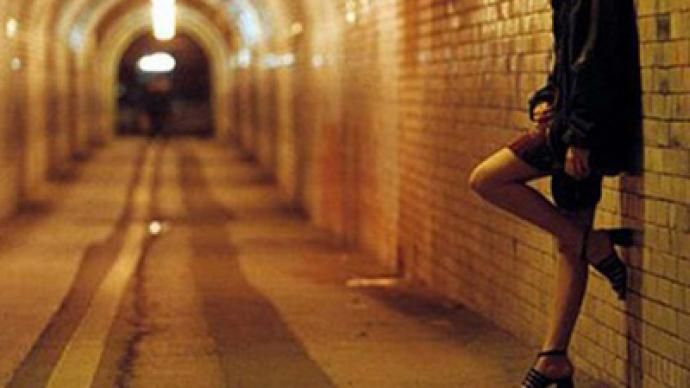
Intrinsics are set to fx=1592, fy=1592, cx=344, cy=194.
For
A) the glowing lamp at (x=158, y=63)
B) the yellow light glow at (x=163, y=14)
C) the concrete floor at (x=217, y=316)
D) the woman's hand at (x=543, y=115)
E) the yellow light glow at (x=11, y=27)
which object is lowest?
the concrete floor at (x=217, y=316)

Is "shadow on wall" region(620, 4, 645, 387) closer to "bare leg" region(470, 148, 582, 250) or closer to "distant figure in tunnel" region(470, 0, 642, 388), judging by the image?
"distant figure in tunnel" region(470, 0, 642, 388)

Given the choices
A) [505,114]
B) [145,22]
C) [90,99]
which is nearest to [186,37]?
[145,22]

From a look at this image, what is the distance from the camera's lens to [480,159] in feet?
35.6

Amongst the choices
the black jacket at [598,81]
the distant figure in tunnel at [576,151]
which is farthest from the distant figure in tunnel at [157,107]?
the black jacket at [598,81]

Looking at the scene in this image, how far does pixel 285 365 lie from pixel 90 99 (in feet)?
124

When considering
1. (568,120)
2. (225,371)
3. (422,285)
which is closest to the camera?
(568,120)

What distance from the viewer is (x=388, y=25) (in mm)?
15047

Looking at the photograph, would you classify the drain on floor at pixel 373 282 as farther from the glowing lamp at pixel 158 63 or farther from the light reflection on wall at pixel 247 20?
the glowing lamp at pixel 158 63

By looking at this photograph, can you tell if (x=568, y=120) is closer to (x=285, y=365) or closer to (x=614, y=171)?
(x=614, y=171)

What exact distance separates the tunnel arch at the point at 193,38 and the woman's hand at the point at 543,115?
127 feet

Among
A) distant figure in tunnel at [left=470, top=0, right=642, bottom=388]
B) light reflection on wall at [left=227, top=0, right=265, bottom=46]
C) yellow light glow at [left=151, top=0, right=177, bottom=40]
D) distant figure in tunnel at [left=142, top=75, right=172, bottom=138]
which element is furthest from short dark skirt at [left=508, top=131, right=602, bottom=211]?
distant figure in tunnel at [left=142, top=75, right=172, bottom=138]


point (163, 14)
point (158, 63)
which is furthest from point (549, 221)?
point (158, 63)

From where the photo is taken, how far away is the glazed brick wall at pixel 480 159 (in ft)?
22.0

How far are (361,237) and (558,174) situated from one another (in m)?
10.5
